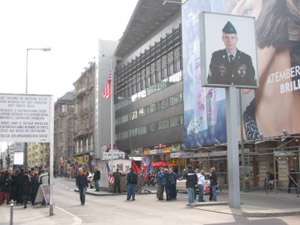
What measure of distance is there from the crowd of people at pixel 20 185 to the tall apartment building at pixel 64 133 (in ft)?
260

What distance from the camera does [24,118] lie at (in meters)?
16.3

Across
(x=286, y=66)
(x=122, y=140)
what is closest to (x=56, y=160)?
(x=122, y=140)

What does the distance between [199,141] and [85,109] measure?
50071 mm

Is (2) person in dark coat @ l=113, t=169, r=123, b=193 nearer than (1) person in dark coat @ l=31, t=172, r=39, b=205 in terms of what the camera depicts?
No

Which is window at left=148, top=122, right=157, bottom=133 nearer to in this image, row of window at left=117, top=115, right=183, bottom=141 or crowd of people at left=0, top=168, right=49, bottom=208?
row of window at left=117, top=115, right=183, bottom=141

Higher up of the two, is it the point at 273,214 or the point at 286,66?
the point at 286,66

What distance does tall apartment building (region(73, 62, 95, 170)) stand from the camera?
82875 millimetres

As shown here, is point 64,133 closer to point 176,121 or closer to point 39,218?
point 176,121

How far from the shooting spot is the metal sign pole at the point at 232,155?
17797mm

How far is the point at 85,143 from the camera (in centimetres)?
8919

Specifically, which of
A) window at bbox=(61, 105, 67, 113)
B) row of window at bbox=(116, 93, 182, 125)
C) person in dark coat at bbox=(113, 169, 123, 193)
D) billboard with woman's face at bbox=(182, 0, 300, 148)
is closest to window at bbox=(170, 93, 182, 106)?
row of window at bbox=(116, 93, 182, 125)

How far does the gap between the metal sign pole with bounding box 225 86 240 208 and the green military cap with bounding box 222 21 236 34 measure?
241 cm

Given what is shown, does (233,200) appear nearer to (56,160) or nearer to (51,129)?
(51,129)

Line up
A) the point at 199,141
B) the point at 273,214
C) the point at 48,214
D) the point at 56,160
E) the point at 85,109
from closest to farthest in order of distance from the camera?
the point at 273,214, the point at 48,214, the point at 199,141, the point at 85,109, the point at 56,160
